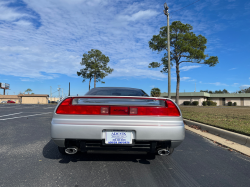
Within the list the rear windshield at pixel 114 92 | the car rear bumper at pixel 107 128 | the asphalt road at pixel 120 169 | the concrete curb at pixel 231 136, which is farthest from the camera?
the concrete curb at pixel 231 136

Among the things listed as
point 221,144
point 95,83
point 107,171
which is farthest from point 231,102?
point 107,171

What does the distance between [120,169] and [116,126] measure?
28.7 inches

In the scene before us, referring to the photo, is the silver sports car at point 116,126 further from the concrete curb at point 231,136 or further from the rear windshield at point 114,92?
the concrete curb at point 231,136

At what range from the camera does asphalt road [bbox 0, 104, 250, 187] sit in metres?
2.57

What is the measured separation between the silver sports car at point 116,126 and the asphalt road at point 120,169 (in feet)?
1.18

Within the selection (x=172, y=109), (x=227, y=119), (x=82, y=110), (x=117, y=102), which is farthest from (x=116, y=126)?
(x=227, y=119)

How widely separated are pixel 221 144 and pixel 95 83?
38.7 meters

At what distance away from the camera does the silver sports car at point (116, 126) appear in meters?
2.73

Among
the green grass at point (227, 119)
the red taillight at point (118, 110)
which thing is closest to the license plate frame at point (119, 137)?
the red taillight at point (118, 110)

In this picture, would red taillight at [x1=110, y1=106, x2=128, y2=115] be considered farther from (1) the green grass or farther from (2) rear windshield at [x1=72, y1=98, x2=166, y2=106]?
(1) the green grass

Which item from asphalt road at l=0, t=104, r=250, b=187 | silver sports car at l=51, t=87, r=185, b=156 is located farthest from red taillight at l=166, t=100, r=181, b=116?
asphalt road at l=0, t=104, r=250, b=187

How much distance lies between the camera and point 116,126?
108 inches

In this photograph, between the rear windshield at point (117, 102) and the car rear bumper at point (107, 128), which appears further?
the rear windshield at point (117, 102)

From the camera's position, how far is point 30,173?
9.22 ft
